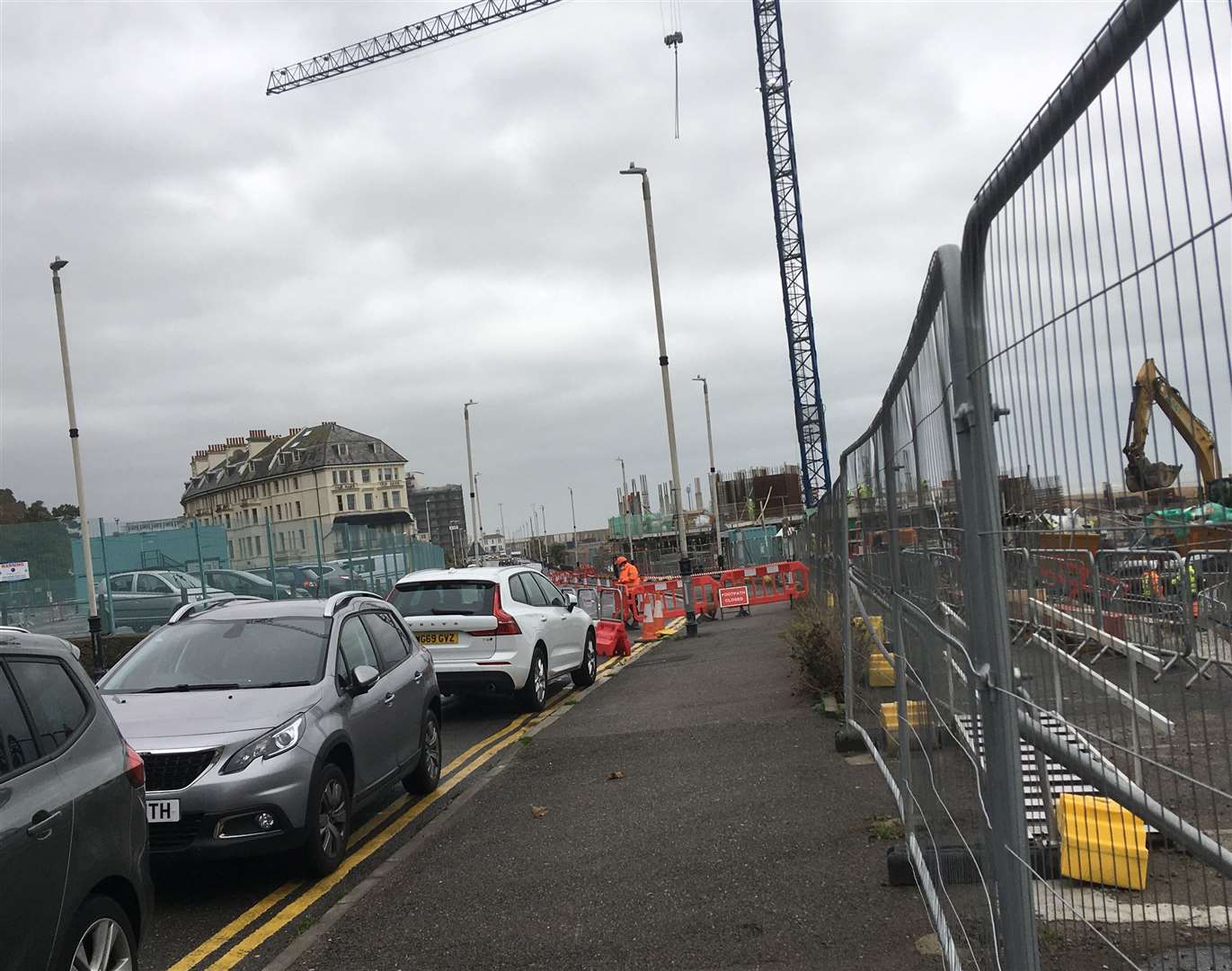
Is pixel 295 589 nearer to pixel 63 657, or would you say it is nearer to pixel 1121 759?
pixel 63 657

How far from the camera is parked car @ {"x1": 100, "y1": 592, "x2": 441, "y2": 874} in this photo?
6.59 m

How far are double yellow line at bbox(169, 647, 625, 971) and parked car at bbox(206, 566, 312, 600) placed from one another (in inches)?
708

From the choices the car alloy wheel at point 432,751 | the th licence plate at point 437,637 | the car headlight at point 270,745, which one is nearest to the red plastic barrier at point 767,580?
the th licence plate at point 437,637

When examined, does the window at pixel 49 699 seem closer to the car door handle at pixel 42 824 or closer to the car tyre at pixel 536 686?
the car door handle at pixel 42 824

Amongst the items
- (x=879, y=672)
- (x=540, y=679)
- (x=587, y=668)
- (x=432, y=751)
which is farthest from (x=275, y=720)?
(x=587, y=668)

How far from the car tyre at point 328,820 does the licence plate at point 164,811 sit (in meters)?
0.71

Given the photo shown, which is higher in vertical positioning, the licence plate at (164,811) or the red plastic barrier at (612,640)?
the licence plate at (164,811)

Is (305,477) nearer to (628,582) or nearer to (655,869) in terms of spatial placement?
(628,582)

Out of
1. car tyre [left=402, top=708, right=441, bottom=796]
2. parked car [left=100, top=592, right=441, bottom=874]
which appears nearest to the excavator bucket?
parked car [left=100, top=592, right=441, bottom=874]

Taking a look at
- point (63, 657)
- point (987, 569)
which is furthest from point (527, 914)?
point (987, 569)

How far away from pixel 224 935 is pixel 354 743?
1.67 metres

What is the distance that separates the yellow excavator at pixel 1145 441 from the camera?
1.61m

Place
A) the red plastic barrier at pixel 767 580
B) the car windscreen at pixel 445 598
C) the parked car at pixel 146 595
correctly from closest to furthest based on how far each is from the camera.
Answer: the car windscreen at pixel 445 598 < the parked car at pixel 146 595 < the red plastic barrier at pixel 767 580

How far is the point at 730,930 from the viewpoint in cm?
567
